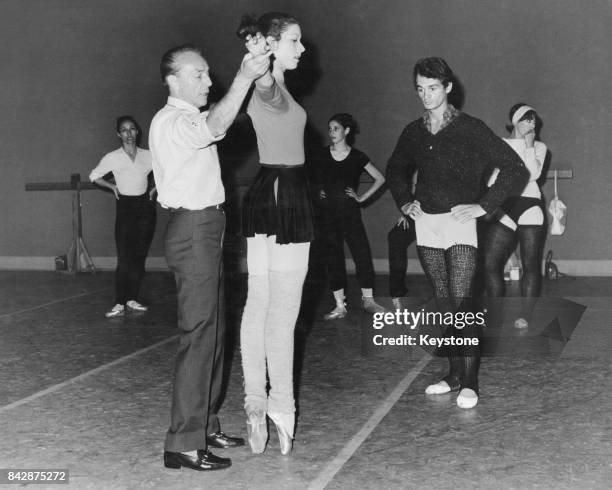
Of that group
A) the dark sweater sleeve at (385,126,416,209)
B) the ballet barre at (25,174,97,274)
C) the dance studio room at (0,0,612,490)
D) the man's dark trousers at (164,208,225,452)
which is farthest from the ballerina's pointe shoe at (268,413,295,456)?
the ballet barre at (25,174,97,274)

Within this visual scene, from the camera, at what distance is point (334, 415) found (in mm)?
3678

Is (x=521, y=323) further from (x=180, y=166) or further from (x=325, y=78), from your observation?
(x=325, y=78)

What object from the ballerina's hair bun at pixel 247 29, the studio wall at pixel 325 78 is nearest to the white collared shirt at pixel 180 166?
the ballerina's hair bun at pixel 247 29

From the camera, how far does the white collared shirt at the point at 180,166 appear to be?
2.82 meters

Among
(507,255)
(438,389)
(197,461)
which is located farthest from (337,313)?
(197,461)

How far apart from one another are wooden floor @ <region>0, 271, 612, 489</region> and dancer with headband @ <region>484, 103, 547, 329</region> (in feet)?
1.49

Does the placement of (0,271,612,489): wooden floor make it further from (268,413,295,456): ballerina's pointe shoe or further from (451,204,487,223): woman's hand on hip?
(451,204,487,223): woman's hand on hip

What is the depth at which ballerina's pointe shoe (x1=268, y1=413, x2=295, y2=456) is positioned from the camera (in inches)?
121

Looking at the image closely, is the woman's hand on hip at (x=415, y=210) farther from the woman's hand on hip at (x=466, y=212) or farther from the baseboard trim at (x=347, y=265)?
the baseboard trim at (x=347, y=265)

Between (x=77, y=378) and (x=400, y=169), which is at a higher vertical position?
(x=400, y=169)

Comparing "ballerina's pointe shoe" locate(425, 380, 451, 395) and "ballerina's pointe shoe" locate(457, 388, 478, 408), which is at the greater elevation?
"ballerina's pointe shoe" locate(457, 388, 478, 408)

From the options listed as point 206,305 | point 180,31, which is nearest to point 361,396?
point 206,305

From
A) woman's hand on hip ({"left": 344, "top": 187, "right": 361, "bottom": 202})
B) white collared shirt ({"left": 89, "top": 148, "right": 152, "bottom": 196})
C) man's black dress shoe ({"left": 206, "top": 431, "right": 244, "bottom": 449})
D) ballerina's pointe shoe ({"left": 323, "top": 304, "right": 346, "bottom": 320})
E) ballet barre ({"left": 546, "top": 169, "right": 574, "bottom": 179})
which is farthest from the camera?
ballet barre ({"left": 546, "top": 169, "right": 574, "bottom": 179})

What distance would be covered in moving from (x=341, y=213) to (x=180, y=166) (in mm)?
3734
